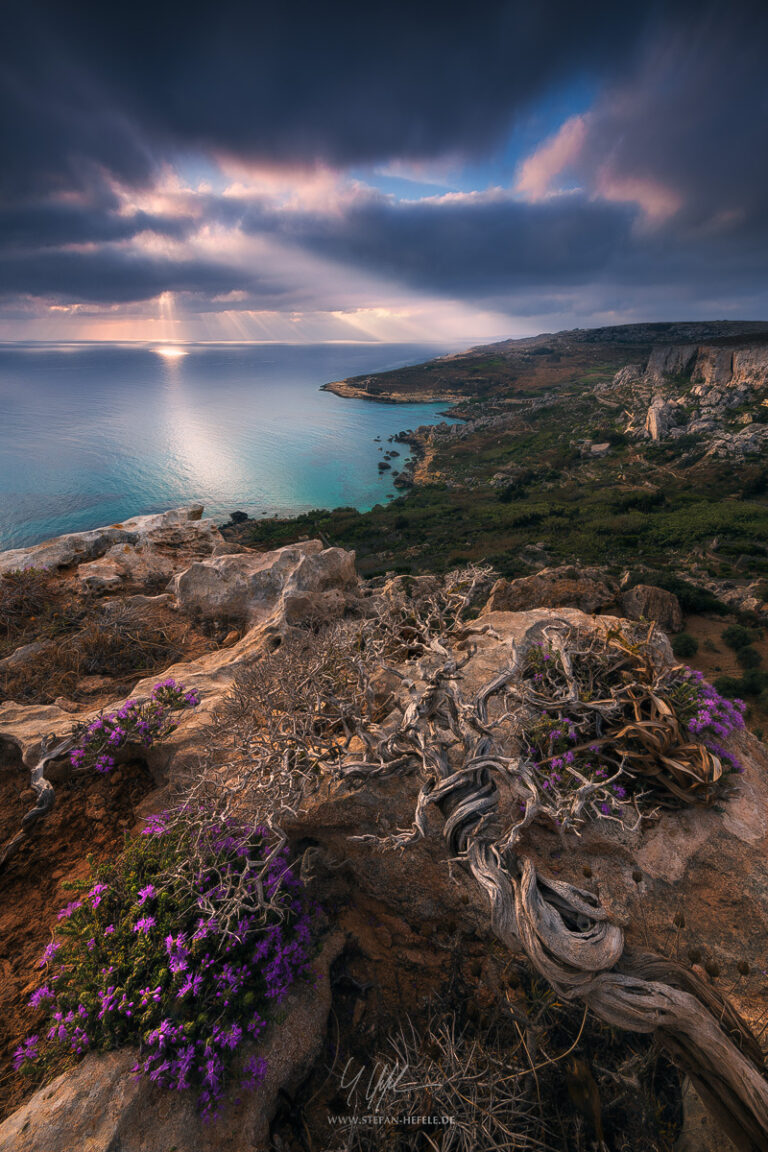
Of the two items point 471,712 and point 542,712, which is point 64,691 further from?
point 542,712

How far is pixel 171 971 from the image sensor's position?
3.69 m

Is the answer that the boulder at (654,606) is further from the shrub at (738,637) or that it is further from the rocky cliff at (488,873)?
the rocky cliff at (488,873)

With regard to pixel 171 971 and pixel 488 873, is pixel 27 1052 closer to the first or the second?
pixel 171 971

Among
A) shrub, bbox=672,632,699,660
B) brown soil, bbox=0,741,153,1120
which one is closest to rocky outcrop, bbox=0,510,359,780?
brown soil, bbox=0,741,153,1120

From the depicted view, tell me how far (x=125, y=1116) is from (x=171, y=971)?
0.83 metres

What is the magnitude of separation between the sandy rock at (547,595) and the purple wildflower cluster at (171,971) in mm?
8927

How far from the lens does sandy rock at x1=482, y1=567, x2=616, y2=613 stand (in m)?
11.8

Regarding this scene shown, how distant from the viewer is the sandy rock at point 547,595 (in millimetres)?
11812

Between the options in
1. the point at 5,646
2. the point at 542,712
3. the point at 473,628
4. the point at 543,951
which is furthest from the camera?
the point at 5,646

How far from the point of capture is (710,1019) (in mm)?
3586

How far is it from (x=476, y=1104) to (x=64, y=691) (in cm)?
825

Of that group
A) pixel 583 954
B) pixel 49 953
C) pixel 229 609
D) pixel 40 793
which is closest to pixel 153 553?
pixel 229 609

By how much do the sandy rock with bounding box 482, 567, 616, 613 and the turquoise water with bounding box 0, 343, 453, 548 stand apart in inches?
1758

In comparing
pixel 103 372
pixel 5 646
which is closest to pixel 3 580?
pixel 5 646
